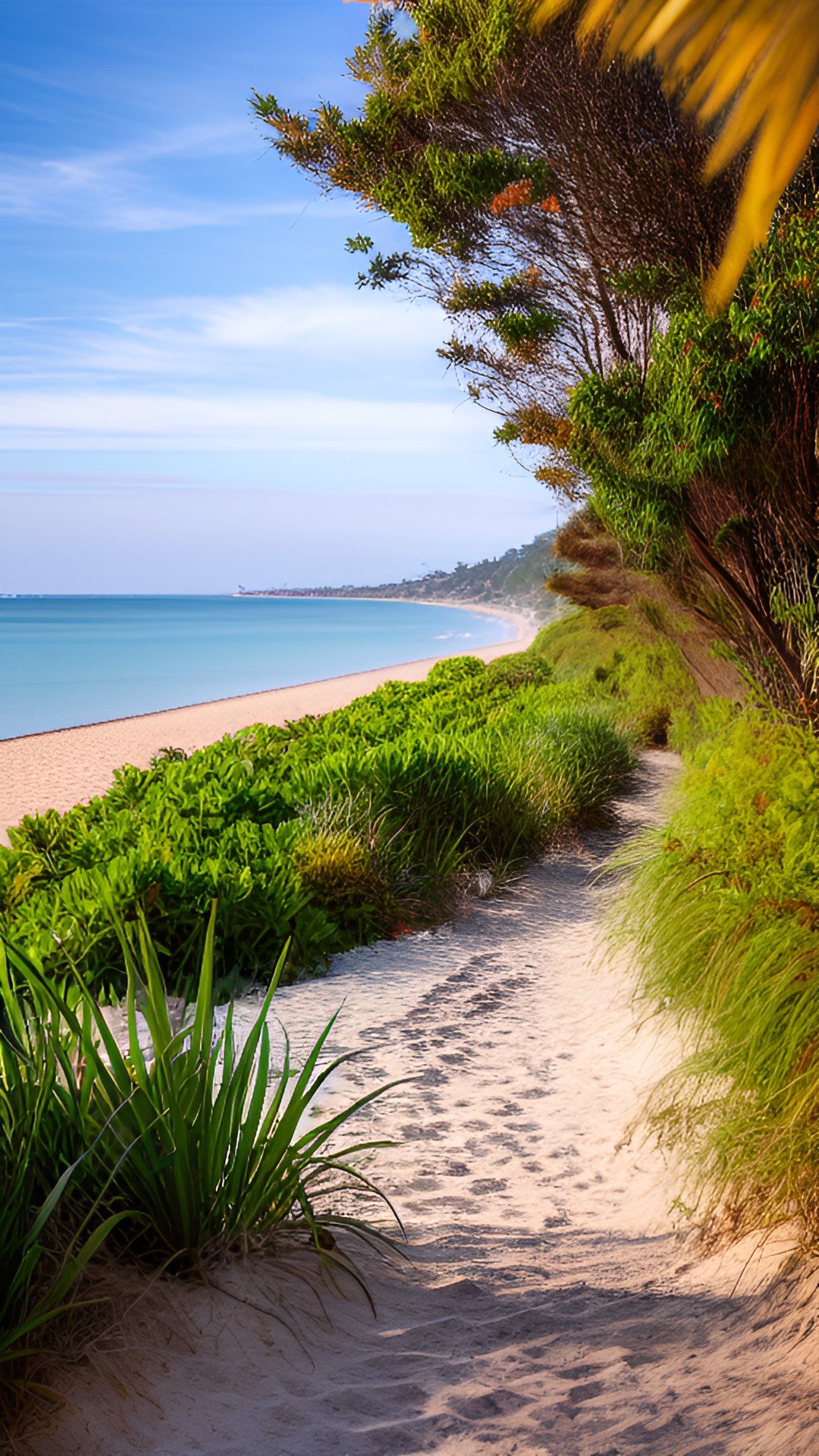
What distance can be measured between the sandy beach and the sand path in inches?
248

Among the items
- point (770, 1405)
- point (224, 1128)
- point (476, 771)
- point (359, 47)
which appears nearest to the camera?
point (770, 1405)

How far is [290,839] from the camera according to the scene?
18.4 ft

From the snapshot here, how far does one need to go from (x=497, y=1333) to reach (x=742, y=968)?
53.4 inches

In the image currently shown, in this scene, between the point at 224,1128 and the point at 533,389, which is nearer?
the point at 224,1128

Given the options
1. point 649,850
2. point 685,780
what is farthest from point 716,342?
point 649,850

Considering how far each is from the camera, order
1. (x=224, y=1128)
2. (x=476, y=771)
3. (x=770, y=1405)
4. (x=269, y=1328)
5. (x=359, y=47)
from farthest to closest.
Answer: (x=359, y=47) < (x=476, y=771) < (x=224, y=1128) < (x=269, y=1328) < (x=770, y=1405)

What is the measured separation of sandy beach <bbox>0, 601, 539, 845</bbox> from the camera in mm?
11384

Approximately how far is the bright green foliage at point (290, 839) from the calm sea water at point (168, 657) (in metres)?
14.2

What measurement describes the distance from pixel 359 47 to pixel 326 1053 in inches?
379

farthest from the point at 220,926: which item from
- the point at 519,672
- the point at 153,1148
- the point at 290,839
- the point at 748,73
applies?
the point at 519,672

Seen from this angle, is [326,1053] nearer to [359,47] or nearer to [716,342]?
[716,342]

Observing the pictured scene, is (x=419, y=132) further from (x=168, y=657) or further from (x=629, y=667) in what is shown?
(x=168, y=657)

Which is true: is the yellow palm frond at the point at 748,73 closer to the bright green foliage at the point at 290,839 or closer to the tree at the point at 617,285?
the bright green foliage at the point at 290,839

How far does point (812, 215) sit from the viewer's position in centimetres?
561
